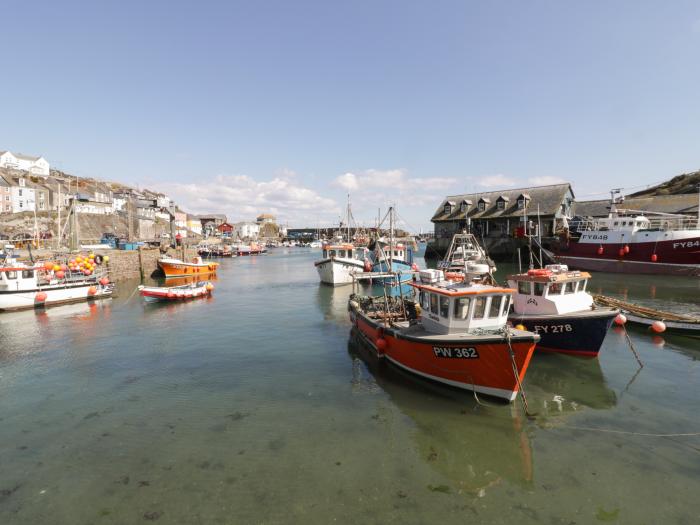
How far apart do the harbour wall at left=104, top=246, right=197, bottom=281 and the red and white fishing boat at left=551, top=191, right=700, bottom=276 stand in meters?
62.0

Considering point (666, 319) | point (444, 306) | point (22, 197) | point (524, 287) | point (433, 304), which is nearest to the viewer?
point (444, 306)

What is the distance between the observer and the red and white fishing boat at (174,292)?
34.1 metres

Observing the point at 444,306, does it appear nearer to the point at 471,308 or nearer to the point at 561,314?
the point at 471,308

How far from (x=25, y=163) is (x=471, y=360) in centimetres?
15354

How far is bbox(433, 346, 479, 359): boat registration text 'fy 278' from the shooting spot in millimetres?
12172

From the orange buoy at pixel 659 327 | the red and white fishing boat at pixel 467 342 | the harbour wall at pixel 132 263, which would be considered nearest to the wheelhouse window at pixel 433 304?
the red and white fishing boat at pixel 467 342

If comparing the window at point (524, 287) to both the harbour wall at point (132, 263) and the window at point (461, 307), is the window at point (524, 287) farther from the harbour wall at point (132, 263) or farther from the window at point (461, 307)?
the harbour wall at point (132, 263)

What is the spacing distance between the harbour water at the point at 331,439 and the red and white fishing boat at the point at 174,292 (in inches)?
572

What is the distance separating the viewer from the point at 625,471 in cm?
893

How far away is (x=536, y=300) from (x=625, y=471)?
945cm

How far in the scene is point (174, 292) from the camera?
3525cm

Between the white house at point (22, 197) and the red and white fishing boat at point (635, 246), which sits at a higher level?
the white house at point (22, 197)

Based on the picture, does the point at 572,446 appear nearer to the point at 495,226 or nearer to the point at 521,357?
the point at 521,357

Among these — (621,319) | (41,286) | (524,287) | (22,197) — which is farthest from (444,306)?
(22,197)
